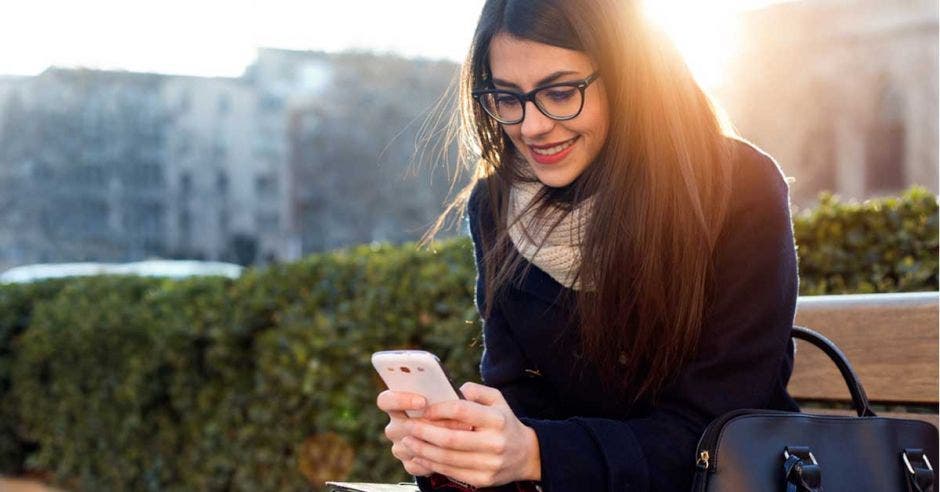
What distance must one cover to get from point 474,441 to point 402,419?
168 millimetres

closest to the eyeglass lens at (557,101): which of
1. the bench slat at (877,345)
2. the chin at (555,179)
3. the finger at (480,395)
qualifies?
the chin at (555,179)

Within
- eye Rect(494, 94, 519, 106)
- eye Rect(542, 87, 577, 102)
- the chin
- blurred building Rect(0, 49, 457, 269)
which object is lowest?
blurred building Rect(0, 49, 457, 269)

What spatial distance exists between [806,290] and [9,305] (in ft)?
19.8

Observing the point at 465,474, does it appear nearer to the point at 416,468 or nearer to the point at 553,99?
the point at 416,468

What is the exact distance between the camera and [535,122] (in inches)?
82.1

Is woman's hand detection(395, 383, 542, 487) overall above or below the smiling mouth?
below

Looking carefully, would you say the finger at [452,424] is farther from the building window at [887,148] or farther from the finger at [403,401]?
the building window at [887,148]

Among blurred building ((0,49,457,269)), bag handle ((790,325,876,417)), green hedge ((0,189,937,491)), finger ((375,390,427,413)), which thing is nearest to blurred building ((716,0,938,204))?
blurred building ((0,49,457,269))

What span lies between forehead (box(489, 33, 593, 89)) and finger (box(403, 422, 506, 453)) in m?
0.67

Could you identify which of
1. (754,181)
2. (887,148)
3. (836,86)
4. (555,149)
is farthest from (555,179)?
(887,148)

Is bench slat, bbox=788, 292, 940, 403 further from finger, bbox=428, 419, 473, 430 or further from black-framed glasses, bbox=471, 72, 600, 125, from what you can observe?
finger, bbox=428, 419, 473, 430

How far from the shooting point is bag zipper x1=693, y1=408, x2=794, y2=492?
5.84ft

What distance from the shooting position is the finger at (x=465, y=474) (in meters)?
1.76

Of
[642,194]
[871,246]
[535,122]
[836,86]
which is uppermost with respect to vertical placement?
[836,86]
